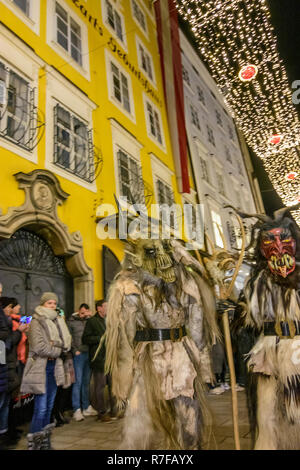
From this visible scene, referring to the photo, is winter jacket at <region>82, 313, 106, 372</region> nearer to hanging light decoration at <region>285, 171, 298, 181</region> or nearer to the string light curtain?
the string light curtain

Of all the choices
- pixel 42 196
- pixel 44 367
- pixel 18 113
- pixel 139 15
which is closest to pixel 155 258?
pixel 44 367

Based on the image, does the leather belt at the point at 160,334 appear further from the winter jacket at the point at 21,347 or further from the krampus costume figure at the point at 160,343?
the winter jacket at the point at 21,347

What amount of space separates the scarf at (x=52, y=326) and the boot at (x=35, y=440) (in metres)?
0.96

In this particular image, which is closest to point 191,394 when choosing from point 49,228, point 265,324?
point 265,324

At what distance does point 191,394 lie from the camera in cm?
270

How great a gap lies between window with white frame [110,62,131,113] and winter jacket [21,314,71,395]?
351 inches

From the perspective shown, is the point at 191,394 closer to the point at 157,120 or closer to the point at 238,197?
the point at 157,120

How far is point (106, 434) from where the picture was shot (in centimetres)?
396

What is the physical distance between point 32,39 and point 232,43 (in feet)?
19.7

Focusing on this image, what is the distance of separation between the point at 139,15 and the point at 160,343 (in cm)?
1613

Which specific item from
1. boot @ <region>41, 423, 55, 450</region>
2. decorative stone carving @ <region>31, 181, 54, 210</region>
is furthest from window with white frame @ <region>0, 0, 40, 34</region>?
boot @ <region>41, 423, 55, 450</region>

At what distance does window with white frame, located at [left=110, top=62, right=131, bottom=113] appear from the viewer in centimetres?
1094

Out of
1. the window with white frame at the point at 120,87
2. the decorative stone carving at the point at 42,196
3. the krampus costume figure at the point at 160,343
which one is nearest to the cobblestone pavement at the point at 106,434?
the krampus costume figure at the point at 160,343

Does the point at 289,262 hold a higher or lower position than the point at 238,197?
lower
